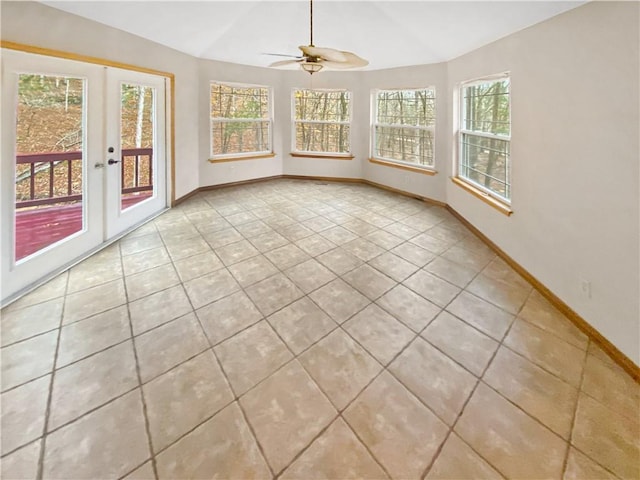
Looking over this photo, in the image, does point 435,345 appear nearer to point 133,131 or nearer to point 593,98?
point 593,98

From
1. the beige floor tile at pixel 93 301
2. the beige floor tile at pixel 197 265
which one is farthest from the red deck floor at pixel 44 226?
the beige floor tile at pixel 197 265

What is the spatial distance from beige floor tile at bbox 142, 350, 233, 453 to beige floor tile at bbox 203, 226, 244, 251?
1.85 metres

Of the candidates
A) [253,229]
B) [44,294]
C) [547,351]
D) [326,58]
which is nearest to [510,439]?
[547,351]

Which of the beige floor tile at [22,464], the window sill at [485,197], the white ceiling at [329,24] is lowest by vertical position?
the beige floor tile at [22,464]

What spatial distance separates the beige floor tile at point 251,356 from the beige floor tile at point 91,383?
479 millimetres

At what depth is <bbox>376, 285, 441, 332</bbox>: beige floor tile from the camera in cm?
228

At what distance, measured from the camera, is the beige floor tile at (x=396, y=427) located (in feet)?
4.35

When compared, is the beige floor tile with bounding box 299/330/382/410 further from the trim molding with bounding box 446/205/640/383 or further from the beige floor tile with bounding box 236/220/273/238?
the beige floor tile with bounding box 236/220/273/238

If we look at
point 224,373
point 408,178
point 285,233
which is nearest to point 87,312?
point 224,373

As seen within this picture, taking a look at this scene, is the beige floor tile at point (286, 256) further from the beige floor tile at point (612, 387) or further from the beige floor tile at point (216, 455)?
the beige floor tile at point (612, 387)

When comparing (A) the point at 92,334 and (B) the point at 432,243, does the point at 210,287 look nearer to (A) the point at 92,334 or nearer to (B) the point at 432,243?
(A) the point at 92,334

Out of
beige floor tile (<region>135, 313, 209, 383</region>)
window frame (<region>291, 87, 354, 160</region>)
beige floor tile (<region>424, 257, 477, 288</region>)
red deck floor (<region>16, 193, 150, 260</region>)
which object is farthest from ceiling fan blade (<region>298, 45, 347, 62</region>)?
window frame (<region>291, 87, 354, 160</region>)

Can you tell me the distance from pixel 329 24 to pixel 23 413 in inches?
192

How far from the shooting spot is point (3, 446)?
134 cm
